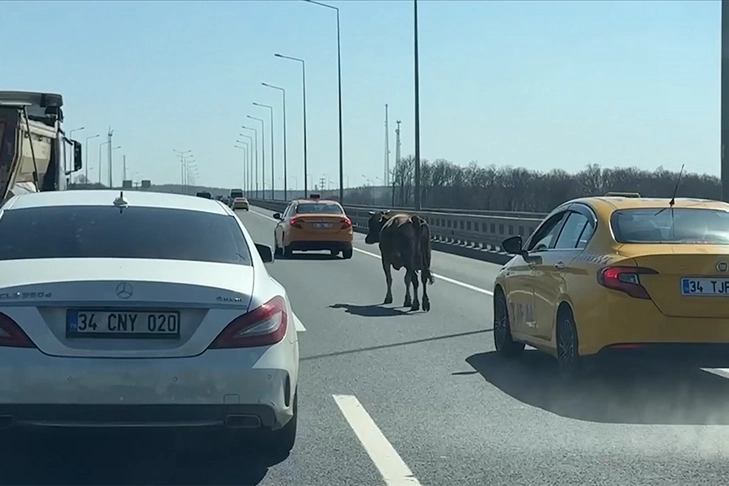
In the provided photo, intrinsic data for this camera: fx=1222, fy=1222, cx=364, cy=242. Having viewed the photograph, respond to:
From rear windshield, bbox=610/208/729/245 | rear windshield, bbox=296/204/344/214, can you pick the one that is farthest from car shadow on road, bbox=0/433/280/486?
rear windshield, bbox=296/204/344/214

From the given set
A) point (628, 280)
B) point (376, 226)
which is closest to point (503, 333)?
point (628, 280)

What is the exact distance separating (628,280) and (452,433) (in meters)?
2.02

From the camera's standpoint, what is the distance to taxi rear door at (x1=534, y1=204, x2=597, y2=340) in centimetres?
1000

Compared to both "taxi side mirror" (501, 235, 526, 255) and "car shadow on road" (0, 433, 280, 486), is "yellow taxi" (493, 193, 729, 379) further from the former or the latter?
"car shadow on road" (0, 433, 280, 486)

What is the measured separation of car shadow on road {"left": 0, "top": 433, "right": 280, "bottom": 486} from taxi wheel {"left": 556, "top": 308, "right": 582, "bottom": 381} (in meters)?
3.27

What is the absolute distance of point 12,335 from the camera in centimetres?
616

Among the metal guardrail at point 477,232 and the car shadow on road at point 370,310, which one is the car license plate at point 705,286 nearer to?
the car shadow on road at point 370,310

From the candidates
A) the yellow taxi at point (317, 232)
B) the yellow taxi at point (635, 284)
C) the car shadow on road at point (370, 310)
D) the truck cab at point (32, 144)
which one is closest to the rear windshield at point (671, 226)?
the yellow taxi at point (635, 284)

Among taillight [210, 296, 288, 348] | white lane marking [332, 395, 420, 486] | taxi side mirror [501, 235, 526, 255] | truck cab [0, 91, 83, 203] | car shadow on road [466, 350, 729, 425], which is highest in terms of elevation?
truck cab [0, 91, 83, 203]

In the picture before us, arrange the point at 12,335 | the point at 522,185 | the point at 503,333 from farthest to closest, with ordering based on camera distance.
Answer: the point at 522,185, the point at 503,333, the point at 12,335

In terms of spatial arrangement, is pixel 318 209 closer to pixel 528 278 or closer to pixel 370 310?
pixel 370 310

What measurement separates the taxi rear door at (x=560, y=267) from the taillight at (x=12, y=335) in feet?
15.9

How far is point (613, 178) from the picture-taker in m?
45.5

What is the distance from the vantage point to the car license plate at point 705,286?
912 centimetres
